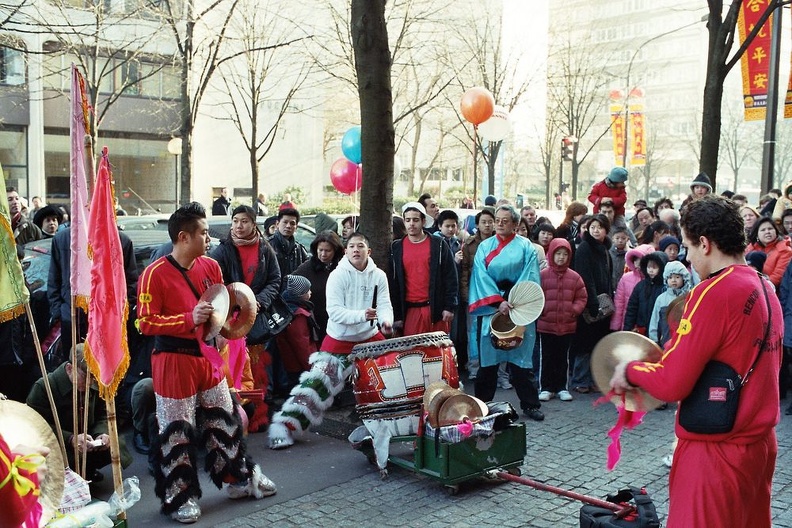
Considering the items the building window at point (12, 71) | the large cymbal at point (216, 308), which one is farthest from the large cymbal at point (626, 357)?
the building window at point (12, 71)

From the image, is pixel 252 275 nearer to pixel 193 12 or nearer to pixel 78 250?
pixel 78 250

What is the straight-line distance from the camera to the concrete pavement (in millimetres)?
5598

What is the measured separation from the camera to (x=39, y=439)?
3098 millimetres

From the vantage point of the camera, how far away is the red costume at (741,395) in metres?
3.47

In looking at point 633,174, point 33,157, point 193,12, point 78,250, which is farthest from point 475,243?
point 633,174

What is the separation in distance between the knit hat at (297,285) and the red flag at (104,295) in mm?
3817

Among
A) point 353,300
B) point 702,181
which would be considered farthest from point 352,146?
point 353,300

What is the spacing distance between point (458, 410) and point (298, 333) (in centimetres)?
296

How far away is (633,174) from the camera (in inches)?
2450

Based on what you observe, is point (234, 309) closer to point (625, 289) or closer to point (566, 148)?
point (625, 289)

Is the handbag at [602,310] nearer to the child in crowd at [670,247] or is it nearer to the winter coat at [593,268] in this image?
the winter coat at [593,268]

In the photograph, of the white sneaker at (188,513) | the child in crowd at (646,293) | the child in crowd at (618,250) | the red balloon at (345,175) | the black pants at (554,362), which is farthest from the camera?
the red balloon at (345,175)

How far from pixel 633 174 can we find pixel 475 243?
5553 cm

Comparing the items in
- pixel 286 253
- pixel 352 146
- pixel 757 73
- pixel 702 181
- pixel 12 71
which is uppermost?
pixel 12 71
